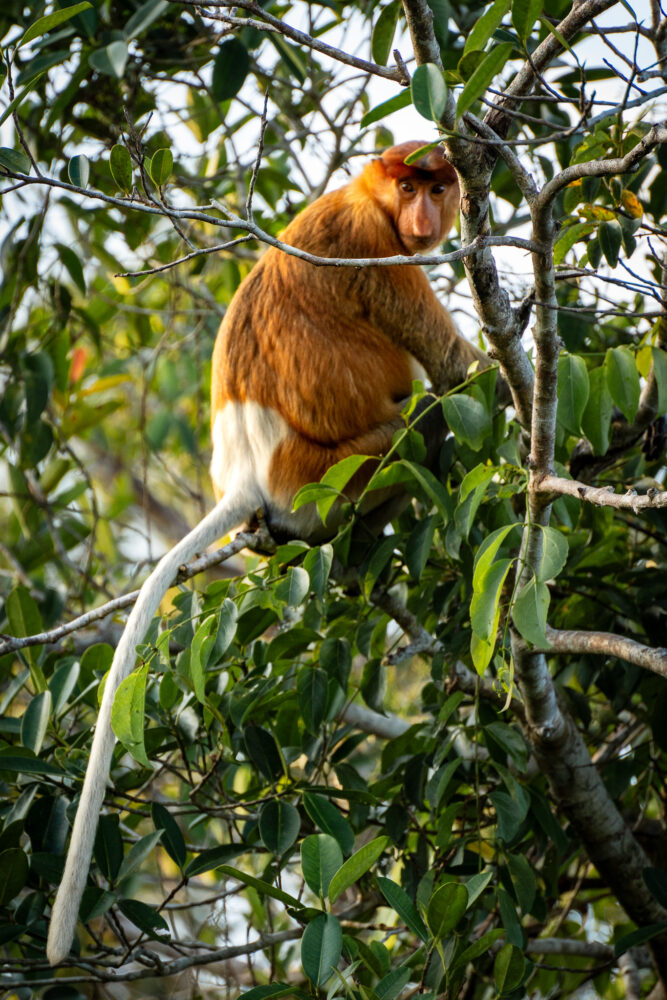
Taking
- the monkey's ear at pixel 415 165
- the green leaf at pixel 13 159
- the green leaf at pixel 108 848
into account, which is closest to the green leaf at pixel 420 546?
the green leaf at pixel 108 848

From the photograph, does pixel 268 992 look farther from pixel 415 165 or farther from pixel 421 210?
pixel 415 165

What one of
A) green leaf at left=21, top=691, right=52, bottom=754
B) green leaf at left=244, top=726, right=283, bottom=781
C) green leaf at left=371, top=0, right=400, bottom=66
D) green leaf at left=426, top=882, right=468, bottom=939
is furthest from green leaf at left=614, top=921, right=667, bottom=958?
green leaf at left=371, top=0, right=400, bottom=66

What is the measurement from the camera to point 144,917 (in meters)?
1.95

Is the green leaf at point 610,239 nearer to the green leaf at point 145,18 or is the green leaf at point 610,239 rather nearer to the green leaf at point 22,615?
the green leaf at point 145,18

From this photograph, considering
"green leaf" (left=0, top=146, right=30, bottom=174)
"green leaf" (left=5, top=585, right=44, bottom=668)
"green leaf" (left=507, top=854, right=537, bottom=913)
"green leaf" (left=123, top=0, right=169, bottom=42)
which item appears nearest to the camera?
"green leaf" (left=0, top=146, right=30, bottom=174)

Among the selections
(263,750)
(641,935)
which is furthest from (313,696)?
(641,935)

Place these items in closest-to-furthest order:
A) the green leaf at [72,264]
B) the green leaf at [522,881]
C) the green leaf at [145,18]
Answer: the green leaf at [522,881], the green leaf at [145,18], the green leaf at [72,264]

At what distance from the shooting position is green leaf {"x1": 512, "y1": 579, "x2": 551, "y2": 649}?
1433mm

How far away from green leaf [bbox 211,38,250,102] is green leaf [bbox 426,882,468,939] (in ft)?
7.95

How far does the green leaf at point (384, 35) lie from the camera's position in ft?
6.57

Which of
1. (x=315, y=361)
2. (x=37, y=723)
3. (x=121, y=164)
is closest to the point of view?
(x=121, y=164)

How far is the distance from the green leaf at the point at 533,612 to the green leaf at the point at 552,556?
0.8 inches

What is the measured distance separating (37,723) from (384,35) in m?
1.73

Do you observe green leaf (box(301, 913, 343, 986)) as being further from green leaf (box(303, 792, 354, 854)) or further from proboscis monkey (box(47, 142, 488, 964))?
proboscis monkey (box(47, 142, 488, 964))
